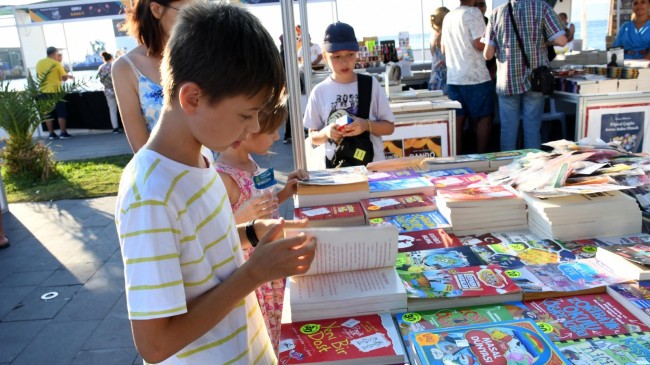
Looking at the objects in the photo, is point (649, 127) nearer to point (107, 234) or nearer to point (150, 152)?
point (150, 152)

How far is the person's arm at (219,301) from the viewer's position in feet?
2.70

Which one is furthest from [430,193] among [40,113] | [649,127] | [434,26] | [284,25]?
[40,113]

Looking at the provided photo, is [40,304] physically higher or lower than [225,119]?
lower

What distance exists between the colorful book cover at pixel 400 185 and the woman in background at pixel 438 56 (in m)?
3.62

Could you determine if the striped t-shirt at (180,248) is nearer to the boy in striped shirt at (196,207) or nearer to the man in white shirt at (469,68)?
the boy in striped shirt at (196,207)

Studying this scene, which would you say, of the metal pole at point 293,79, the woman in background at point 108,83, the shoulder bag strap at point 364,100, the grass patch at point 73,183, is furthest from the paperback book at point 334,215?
the woman in background at point 108,83

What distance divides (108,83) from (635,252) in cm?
1058

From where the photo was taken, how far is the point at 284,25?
2.11 metres

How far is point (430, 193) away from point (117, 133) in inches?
406

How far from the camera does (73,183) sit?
6.45 m

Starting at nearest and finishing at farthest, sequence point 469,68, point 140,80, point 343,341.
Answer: point 343,341 → point 140,80 → point 469,68

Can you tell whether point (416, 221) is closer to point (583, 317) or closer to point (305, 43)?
point (583, 317)

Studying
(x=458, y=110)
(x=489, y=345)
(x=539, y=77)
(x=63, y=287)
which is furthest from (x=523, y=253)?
(x=458, y=110)

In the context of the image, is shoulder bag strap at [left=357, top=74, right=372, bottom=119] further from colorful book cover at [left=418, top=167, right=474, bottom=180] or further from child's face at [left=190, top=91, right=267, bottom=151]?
child's face at [left=190, top=91, right=267, bottom=151]
